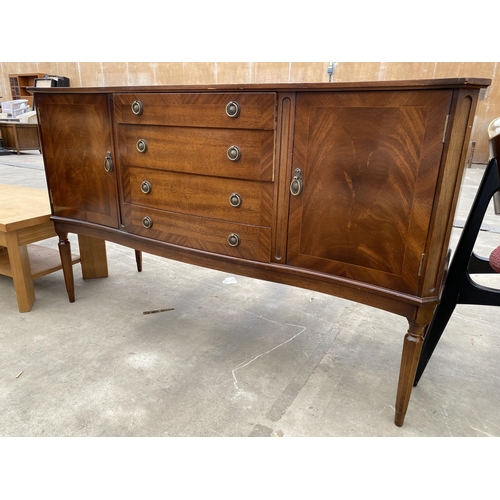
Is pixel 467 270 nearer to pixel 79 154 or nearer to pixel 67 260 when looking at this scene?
pixel 79 154

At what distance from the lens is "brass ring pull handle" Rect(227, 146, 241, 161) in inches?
50.2

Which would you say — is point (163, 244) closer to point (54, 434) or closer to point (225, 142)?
point (225, 142)

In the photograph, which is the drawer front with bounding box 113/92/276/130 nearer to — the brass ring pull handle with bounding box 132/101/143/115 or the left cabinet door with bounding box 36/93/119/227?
the brass ring pull handle with bounding box 132/101/143/115

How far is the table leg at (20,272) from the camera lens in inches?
75.2

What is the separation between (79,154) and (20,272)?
70 centimetres

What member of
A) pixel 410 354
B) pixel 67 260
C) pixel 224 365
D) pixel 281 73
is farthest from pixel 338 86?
pixel 281 73

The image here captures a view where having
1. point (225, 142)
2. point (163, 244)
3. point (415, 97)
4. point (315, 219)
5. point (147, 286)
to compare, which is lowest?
point (147, 286)

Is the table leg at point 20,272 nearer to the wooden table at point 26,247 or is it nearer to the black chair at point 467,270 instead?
the wooden table at point 26,247

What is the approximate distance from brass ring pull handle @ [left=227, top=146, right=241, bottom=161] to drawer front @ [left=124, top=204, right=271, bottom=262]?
0.23 m

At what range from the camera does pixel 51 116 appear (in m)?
1.76

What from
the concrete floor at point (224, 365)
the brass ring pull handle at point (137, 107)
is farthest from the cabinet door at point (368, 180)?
the brass ring pull handle at point (137, 107)

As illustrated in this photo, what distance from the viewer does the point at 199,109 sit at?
1306 mm

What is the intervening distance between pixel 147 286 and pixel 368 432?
153 centimetres

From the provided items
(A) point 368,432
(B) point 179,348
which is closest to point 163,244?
(B) point 179,348
